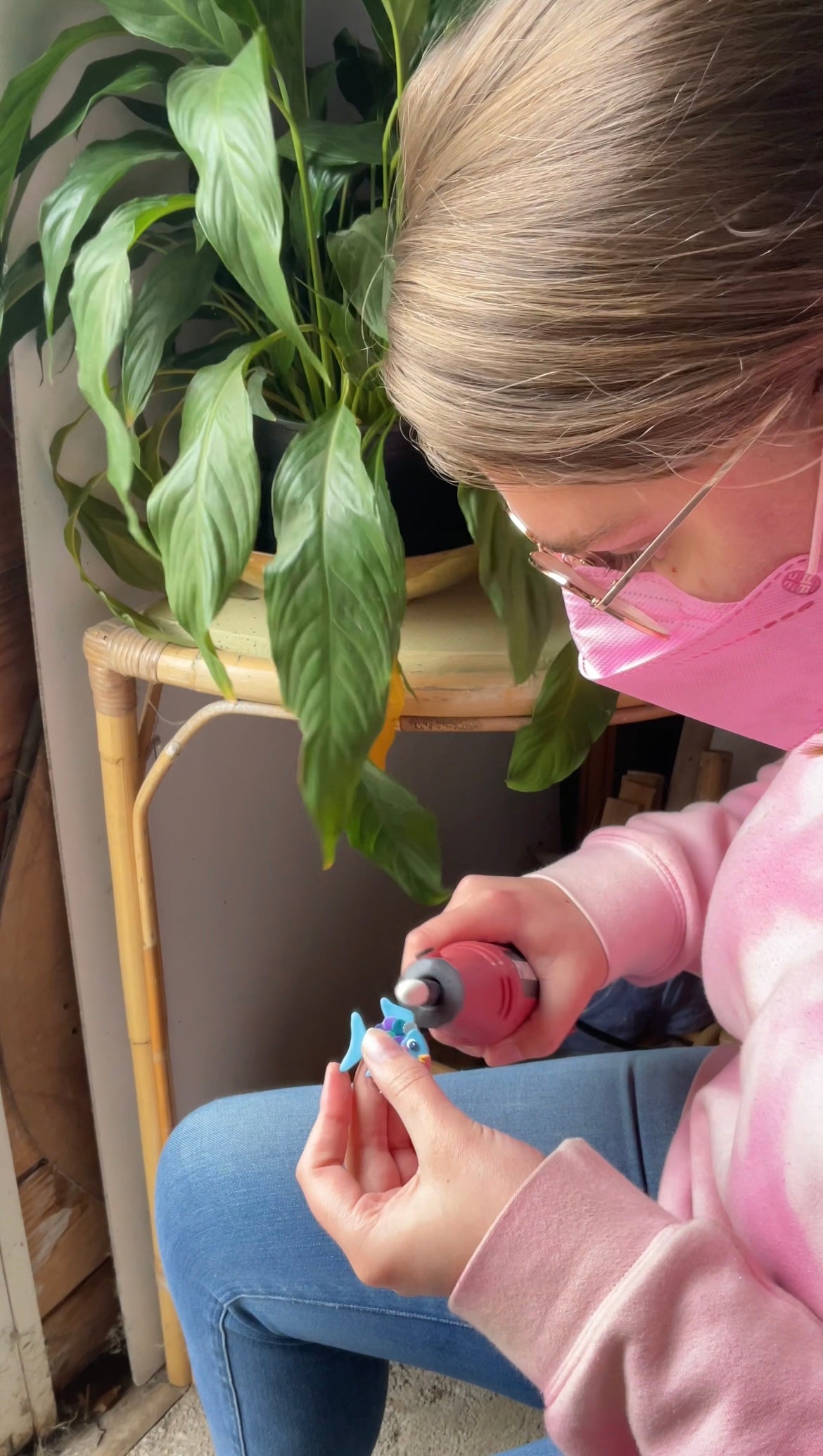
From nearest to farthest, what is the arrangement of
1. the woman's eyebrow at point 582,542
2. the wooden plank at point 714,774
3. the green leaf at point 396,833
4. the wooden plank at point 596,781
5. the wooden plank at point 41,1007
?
the woman's eyebrow at point 582,542 → the green leaf at point 396,833 → the wooden plank at point 41,1007 → the wooden plank at point 714,774 → the wooden plank at point 596,781

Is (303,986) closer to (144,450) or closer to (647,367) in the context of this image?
(144,450)

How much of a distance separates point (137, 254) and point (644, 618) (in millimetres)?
496

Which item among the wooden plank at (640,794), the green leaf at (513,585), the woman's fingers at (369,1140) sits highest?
the green leaf at (513,585)

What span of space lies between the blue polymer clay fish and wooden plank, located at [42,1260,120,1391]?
0.67m

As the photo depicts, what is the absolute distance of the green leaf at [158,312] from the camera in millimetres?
627

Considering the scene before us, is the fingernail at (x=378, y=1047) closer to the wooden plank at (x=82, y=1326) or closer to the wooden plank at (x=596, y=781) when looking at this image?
the wooden plank at (x=82, y=1326)

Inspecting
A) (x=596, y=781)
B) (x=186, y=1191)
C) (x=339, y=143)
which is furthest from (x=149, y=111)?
(x=596, y=781)

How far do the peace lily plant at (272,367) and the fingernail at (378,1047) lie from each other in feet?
0.40

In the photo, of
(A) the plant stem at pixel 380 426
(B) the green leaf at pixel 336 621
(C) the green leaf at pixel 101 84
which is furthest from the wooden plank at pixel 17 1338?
(C) the green leaf at pixel 101 84

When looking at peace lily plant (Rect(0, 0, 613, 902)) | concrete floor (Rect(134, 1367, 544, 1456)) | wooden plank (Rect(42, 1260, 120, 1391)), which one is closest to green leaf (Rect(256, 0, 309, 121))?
peace lily plant (Rect(0, 0, 613, 902))

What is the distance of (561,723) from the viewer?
0.68m

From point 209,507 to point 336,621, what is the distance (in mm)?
92

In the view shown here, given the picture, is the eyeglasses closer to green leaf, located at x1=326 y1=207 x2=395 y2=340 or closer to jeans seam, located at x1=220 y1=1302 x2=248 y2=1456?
green leaf, located at x1=326 y1=207 x2=395 y2=340

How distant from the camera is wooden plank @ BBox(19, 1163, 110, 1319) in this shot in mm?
926
